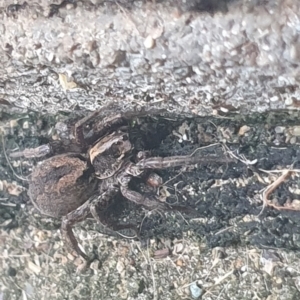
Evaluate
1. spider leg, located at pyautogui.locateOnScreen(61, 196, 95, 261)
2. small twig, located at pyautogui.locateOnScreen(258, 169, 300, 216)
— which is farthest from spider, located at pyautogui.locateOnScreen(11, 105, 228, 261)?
small twig, located at pyautogui.locateOnScreen(258, 169, 300, 216)

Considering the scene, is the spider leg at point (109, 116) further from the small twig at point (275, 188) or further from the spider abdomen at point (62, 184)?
the small twig at point (275, 188)

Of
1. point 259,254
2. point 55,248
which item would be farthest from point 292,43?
point 55,248

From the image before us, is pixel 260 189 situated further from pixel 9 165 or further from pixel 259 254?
pixel 9 165

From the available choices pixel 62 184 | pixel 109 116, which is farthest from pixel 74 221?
pixel 109 116

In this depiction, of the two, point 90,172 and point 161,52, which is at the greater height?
point 161,52

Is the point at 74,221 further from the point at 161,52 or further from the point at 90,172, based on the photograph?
the point at 161,52

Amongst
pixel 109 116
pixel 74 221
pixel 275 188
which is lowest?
pixel 74 221
